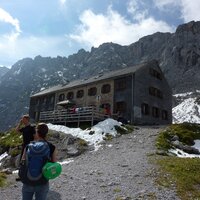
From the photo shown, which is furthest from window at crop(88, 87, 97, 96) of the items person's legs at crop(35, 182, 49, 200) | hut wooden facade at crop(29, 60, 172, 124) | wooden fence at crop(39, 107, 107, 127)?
person's legs at crop(35, 182, 49, 200)

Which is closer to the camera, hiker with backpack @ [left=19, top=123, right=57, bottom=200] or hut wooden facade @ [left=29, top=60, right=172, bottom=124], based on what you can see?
hiker with backpack @ [left=19, top=123, right=57, bottom=200]

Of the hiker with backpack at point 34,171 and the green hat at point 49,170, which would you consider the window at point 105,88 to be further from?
the green hat at point 49,170

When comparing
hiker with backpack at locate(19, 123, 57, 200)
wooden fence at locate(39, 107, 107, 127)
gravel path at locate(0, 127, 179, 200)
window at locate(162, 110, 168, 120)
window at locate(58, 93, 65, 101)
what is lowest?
gravel path at locate(0, 127, 179, 200)

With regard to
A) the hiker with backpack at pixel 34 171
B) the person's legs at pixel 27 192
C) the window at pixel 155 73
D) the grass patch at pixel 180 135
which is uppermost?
the window at pixel 155 73

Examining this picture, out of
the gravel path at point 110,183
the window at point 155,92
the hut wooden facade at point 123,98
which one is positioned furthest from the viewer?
the window at point 155,92

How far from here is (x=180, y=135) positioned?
28719 millimetres

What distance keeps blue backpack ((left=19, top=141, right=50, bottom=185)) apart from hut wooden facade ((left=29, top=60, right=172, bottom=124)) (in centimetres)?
2877

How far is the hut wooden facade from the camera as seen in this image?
40.4 m

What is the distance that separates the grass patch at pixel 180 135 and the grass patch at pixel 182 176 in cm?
702

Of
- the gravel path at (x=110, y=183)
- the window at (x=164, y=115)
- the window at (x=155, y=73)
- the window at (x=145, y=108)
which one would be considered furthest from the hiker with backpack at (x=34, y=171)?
the window at (x=164, y=115)

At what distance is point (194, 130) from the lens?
32094mm

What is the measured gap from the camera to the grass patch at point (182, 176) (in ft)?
38.9

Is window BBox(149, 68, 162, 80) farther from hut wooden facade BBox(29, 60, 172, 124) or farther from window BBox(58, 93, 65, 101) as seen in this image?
window BBox(58, 93, 65, 101)

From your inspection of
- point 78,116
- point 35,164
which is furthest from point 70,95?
point 35,164
